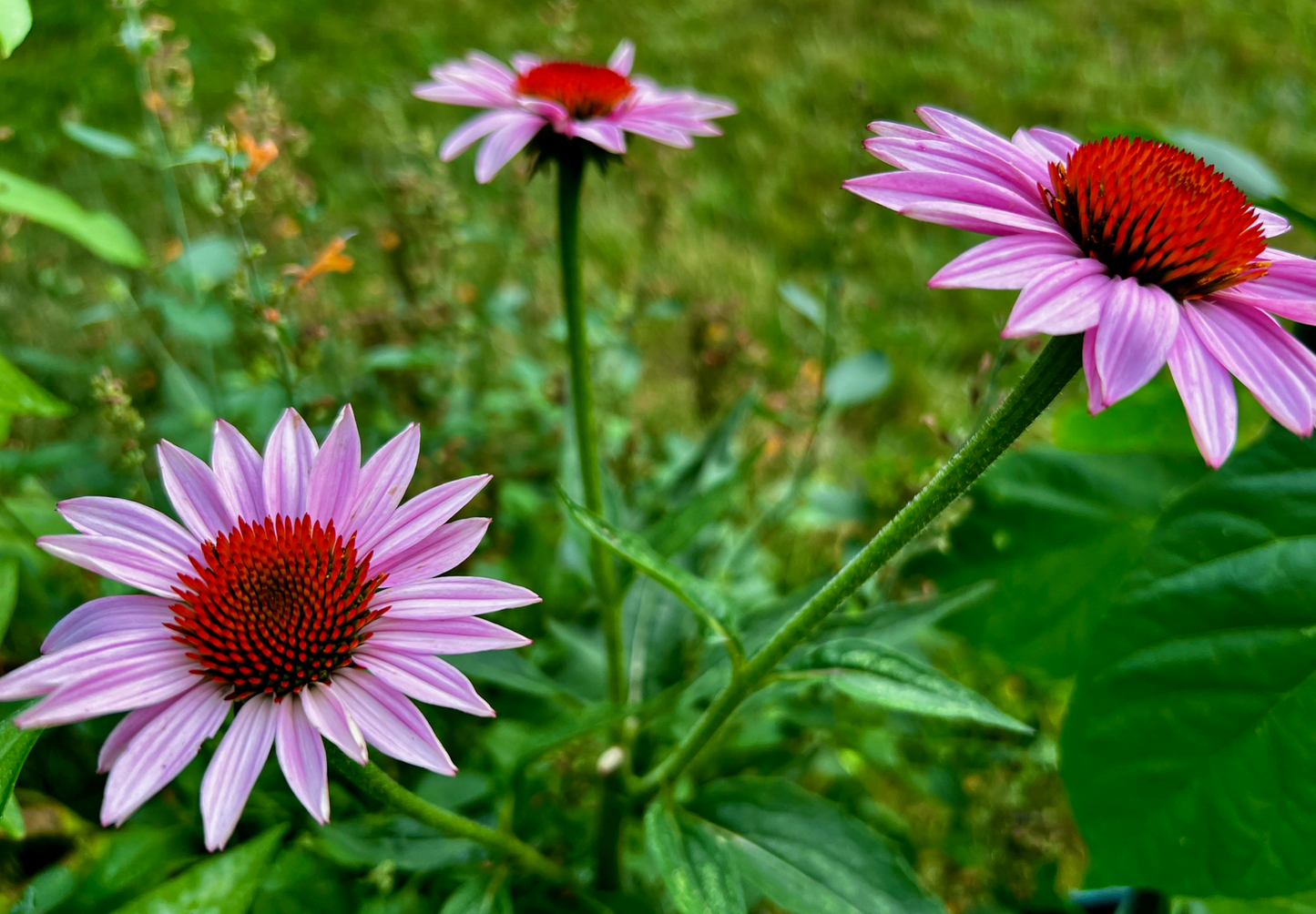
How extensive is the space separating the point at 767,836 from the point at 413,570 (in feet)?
1.61

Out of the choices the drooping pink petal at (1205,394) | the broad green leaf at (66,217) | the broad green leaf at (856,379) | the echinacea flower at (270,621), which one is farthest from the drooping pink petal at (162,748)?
the broad green leaf at (856,379)

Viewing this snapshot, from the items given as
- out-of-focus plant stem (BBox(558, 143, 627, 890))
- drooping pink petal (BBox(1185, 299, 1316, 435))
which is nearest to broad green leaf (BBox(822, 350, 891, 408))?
out-of-focus plant stem (BBox(558, 143, 627, 890))

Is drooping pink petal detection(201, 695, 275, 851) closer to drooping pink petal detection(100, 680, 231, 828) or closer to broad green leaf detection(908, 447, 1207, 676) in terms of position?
drooping pink petal detection(100, 680, 231, 828)

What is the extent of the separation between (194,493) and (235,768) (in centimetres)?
21

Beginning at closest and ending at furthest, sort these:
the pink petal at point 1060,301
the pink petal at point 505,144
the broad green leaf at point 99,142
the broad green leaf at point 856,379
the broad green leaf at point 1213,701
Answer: the pink petal at point 1060,301 → the broad green leaf at point 1213,701 → the pink petal at point 505,144 → the broad green leaf at point 99,142 → the broad green leaf at point 856,379

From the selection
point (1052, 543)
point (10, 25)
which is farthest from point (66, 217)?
point (1052, 543)

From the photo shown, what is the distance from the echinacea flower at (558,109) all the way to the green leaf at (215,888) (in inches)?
25.6

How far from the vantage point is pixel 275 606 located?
2.02ft

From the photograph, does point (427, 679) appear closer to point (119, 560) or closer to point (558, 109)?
point (119, 560)

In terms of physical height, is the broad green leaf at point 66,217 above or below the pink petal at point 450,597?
above

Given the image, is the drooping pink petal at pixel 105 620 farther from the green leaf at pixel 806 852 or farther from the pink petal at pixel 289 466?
the green leaf at pixel 806 852

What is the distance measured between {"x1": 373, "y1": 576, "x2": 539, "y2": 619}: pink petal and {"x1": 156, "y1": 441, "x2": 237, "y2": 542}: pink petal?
0.15m

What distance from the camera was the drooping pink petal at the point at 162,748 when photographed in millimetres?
534

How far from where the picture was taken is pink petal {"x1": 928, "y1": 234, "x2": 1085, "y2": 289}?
0.55 m
